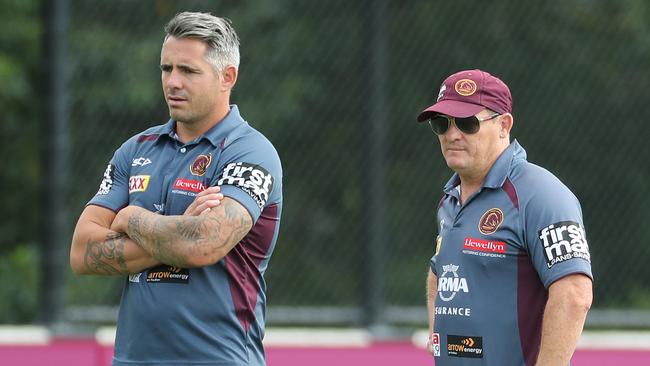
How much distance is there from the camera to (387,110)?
8398 mm

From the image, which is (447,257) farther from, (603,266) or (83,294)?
(603,266)

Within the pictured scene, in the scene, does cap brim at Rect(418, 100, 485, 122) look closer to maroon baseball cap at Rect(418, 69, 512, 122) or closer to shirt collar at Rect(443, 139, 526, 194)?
maroon baseball cap at Rect(418, 69, 512, 122)

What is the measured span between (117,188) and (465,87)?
1.37 metres

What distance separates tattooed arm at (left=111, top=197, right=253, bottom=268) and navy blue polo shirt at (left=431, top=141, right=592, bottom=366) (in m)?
0.75

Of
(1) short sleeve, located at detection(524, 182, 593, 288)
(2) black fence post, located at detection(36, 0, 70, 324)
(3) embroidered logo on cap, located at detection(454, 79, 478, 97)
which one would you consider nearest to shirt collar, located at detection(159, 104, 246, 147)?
(3) embroidered logo on cap, located at detection(454, 79, 478, 97)

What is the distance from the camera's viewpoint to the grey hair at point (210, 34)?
4.72m

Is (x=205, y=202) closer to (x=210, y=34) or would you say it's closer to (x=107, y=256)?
(x=107, y=256)

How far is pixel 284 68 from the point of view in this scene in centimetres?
960

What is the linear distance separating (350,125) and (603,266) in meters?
2.15

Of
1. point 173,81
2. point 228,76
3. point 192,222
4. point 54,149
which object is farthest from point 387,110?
point 192,222

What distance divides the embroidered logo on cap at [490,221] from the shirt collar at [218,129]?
3.31ft

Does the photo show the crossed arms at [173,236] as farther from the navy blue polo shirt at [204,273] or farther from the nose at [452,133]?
the nose at [452,133]

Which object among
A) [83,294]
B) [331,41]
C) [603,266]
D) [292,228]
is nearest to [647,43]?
[603,266]

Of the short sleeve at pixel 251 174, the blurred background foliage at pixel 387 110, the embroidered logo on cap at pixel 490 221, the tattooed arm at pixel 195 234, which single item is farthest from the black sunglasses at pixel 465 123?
the blurred background foliage at pixel 387 110
